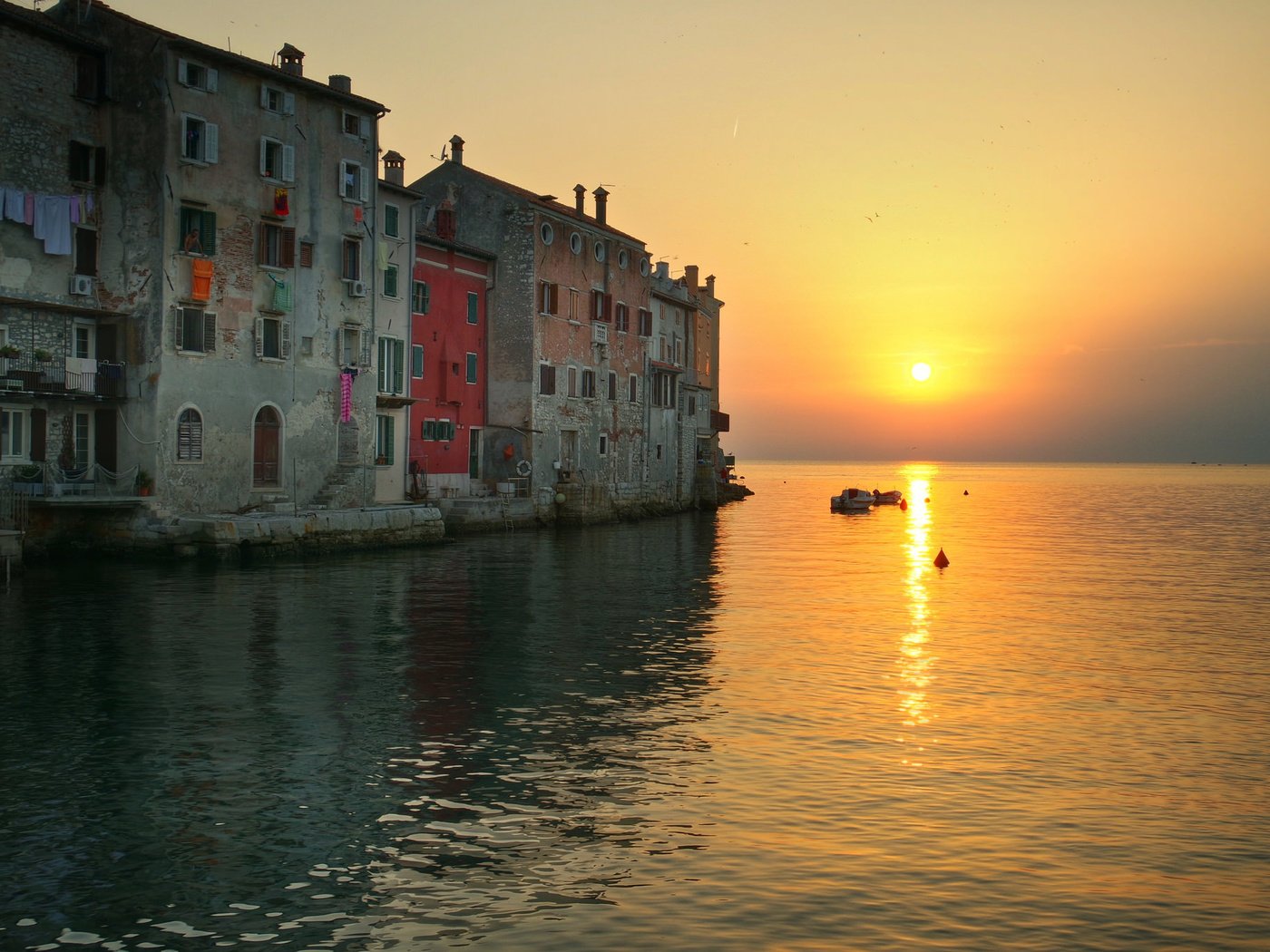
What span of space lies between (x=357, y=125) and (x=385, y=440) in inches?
466

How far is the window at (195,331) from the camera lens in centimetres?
3628

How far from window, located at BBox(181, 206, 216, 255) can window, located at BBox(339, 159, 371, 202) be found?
6.18 m

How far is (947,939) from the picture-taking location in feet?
27.3

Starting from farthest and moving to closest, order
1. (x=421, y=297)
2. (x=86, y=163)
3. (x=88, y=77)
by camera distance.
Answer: (x=421, y=297) → (x=88, y=77) → (x=86, y=163)

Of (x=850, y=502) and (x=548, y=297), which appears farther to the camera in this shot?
(x=850, y=502)

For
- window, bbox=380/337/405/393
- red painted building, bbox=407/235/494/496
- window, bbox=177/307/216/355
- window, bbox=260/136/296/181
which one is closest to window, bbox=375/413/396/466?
window, bbox=380/337/405/393

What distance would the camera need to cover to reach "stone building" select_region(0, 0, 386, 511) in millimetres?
35031

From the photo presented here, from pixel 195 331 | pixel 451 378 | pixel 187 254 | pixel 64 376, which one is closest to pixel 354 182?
pixel 187 254

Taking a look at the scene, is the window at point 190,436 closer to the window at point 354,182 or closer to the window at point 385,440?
the window at point 385,440

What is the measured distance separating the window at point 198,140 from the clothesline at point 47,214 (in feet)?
11.4

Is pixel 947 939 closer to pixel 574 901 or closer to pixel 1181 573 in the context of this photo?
pixel 574 901

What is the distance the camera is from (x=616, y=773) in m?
12.6

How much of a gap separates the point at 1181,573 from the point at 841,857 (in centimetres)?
3493

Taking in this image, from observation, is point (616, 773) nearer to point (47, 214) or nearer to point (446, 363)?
point (47, 214)
